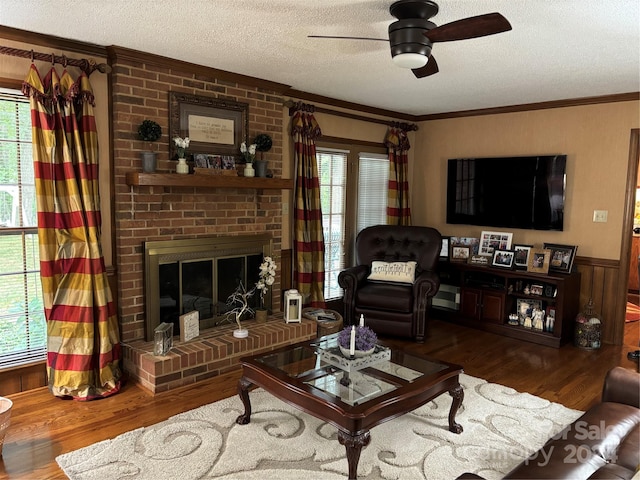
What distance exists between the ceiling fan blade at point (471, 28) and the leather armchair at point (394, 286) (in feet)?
8.47

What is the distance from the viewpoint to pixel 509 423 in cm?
299

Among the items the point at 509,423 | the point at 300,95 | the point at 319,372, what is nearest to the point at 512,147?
the point at 300,95

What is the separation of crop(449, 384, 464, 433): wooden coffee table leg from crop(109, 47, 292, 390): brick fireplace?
64.8 inches

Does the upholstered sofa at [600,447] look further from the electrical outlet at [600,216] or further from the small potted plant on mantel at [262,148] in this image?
the small potted plant on mantel at [262,148]

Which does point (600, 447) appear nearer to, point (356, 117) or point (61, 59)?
point (61, 59)

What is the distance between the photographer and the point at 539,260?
15.6ft

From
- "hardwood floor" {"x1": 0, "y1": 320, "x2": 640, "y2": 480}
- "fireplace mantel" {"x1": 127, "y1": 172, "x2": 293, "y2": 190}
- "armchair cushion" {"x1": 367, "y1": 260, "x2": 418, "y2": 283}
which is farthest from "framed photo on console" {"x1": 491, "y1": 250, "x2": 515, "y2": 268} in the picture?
"fireplace mantel" {"x1": 127, "y1": 172, "x2": 293, "y2": 190}

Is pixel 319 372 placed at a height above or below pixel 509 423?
above

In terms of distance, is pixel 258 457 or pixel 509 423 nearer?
pixel 258 457

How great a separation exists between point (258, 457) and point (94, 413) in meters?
1.20

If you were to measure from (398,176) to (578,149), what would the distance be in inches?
76.8

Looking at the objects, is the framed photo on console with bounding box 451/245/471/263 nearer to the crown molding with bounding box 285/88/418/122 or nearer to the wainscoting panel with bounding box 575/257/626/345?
the wainscoting panel with bounding box 575/257/626/345

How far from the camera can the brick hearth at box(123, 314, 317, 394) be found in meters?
3.35

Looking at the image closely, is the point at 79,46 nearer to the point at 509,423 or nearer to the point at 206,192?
the point at 206,192
